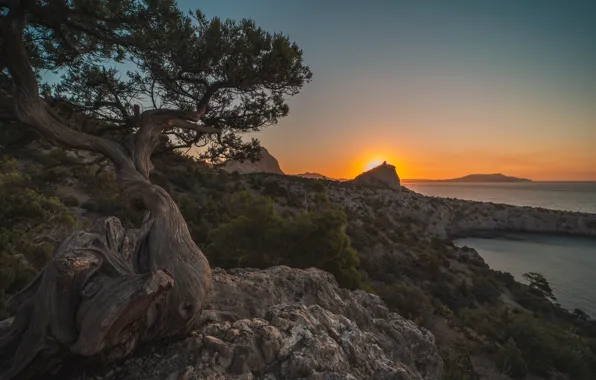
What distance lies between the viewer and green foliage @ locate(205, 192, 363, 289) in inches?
438

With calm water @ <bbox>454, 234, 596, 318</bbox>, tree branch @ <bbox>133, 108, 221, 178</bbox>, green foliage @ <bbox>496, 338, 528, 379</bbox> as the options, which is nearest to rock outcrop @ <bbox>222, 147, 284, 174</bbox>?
tree branch @ <bbox>133, 108, 221, 178</bbox>

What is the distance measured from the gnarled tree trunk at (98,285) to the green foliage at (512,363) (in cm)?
1086

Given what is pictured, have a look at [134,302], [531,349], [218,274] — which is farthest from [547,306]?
[134,302]

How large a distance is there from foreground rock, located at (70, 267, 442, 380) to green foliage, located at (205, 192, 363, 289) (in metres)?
6.02

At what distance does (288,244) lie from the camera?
38.3ft

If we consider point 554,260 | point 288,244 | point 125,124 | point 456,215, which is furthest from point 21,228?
point 456,215

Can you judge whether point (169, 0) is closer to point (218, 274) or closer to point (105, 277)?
point (105, 277)

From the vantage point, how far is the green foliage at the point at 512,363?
934 centimetres

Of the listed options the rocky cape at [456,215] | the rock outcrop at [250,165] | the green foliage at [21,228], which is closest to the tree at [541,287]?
the rocky cape at [456,215]

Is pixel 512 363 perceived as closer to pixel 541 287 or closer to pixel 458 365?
pixel 458 365

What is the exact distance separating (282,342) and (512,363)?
1054 centimetres

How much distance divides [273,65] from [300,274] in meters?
3.55

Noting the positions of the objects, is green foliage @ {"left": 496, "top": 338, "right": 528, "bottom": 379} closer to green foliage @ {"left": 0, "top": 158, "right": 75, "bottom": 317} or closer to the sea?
the sea

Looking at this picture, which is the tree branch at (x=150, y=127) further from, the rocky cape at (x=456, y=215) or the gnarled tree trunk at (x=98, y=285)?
the rocky cape at (x=456, y=215)
